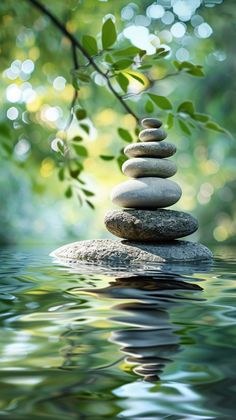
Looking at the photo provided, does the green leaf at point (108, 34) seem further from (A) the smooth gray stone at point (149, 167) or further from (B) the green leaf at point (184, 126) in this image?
(A) the smooth gray stone at point (149, 167)

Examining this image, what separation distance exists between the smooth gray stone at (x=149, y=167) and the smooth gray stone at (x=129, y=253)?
0.61m

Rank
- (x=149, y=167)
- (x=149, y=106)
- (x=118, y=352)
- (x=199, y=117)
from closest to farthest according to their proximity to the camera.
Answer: (x=118, y=352) < (x=199, y=117) < (x=149, y=106) < (x=149, y=167)

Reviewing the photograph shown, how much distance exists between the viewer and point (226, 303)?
1847 mm

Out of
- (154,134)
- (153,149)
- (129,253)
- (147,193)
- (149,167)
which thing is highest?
(154,134)

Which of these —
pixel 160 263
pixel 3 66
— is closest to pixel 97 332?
pixel 160 263

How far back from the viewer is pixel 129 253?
3686mm

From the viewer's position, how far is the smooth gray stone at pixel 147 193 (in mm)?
4145

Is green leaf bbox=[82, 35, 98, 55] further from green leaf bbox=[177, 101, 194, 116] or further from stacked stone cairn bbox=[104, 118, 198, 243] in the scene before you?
stacked stone cairn bbox=[104, 118, 198, 243]

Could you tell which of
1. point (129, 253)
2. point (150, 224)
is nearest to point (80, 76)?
point (129, 253)

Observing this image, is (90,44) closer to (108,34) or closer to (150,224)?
(108,34)

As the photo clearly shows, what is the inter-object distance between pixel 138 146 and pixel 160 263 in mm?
1147

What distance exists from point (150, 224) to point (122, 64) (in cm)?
240

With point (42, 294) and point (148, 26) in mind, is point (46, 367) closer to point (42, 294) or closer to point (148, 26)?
point (42, 294)

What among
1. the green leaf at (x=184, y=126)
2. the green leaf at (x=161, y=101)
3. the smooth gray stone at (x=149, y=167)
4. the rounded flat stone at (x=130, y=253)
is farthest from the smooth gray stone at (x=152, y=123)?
the green leaf at (x=161, y=101)
